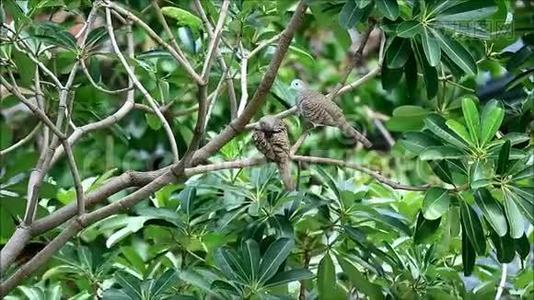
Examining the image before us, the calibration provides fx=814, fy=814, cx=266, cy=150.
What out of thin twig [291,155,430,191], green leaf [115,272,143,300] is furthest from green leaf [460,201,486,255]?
green leaf [115,272,143,300]

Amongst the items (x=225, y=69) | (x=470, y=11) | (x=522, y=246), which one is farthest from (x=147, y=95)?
(x=522, y=246)

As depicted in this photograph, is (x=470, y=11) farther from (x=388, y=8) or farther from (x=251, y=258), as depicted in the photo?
(x=251, y=258)

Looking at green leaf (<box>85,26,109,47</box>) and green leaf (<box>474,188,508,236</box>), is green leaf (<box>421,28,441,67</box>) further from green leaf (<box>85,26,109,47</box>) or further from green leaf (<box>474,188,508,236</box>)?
green leaf (<box>85,26,109,47</box>)

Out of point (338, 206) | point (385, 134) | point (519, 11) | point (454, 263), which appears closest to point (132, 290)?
point (338, 206)

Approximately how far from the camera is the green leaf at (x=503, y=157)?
1098mm

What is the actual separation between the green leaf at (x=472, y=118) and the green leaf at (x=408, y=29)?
0.13 m

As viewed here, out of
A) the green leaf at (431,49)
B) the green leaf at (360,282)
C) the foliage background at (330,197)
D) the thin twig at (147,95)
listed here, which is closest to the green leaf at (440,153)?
the foliage background at (330,197)

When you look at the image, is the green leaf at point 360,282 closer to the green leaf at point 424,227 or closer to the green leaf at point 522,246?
the green leaf at point 424,227

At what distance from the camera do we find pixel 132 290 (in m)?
1.16

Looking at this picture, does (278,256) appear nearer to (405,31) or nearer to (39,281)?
(405,31)

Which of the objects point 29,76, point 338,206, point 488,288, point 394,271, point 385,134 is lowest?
point 385,134

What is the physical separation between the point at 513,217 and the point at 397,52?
0.31 meters

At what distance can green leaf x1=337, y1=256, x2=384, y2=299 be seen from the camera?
125 cm

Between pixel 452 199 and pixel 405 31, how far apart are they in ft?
0.84
